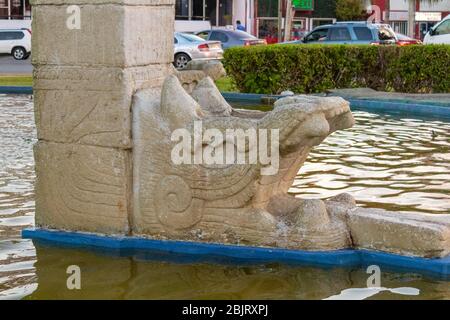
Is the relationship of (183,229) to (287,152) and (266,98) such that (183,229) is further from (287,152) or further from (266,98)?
(266,98)

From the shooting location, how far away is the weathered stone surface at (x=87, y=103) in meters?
5.92

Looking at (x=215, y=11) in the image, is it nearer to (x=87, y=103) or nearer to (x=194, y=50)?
(x=194, y=50)

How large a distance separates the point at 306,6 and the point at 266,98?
120ft

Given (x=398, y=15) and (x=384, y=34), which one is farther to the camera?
(x=398, y=15)

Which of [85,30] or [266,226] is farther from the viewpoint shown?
[85,30]

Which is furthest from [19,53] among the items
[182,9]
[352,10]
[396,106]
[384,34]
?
[396,106]

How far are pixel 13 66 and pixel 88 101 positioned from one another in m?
24.4

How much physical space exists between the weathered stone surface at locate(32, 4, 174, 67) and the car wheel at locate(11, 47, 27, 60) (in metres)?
29.9

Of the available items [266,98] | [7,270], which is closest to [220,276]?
[7,270]

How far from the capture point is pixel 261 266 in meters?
5.52

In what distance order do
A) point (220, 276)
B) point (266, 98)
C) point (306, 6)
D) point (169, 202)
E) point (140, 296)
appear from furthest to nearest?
point (306, 6), point (266, 98), point (169, 202), point (220, 276), point (140, 296)

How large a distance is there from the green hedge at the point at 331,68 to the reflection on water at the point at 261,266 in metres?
5.64

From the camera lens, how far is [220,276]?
5379mm
